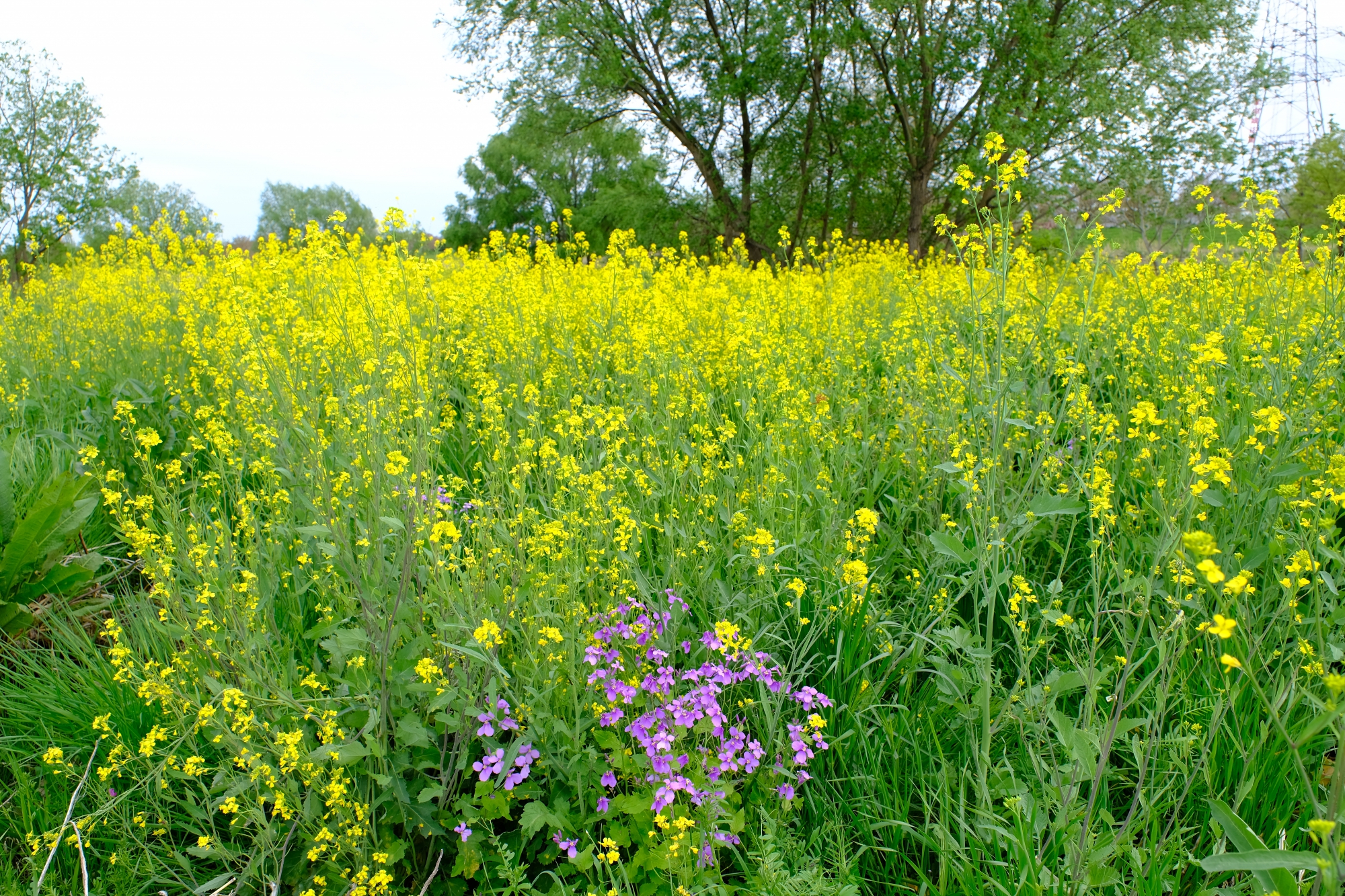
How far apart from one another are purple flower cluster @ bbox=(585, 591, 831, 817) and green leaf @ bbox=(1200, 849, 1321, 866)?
2.59 ft

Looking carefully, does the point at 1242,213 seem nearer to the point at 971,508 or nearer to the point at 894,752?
the point at 971,508

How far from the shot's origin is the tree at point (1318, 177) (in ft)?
48.3

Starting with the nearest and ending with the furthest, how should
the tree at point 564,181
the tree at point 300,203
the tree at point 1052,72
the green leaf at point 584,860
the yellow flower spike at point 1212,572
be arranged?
the yellow flower spike at point 1212,572
the green leaf at point 584,860
the tree at point 1052,72
the tree at point 564,181
the tree at point 300,203

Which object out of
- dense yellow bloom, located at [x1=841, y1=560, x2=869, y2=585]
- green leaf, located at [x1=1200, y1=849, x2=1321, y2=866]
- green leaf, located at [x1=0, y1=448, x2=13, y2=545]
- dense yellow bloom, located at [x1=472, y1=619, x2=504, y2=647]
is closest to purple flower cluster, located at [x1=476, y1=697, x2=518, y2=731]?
dense yellow bloom, located at [x1=472, y1=619, x2=504, y2=647]

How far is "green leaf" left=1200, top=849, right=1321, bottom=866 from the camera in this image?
85cm

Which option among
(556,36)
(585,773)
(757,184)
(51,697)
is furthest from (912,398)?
(757,184)

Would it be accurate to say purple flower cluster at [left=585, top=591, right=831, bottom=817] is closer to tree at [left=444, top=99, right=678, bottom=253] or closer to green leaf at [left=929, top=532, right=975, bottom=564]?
green leaf at [left=929, top=532, right=975, bottom=564]

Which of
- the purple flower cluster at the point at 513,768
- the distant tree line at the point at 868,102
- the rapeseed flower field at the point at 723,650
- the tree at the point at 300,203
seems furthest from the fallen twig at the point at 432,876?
the tree at the point at 300,203

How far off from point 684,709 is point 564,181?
42754 millimetres

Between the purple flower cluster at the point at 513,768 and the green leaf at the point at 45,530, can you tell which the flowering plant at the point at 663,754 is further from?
the green leaf at the point at 45,530

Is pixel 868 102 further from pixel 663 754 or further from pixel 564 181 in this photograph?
pixel 564 181

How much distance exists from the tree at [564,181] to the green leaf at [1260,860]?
13.1 m

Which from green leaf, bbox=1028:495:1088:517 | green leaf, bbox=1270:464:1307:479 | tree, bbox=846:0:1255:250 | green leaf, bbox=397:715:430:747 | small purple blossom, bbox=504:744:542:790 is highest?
tree, bbox=846:0:1255:250

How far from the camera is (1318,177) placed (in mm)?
15875
